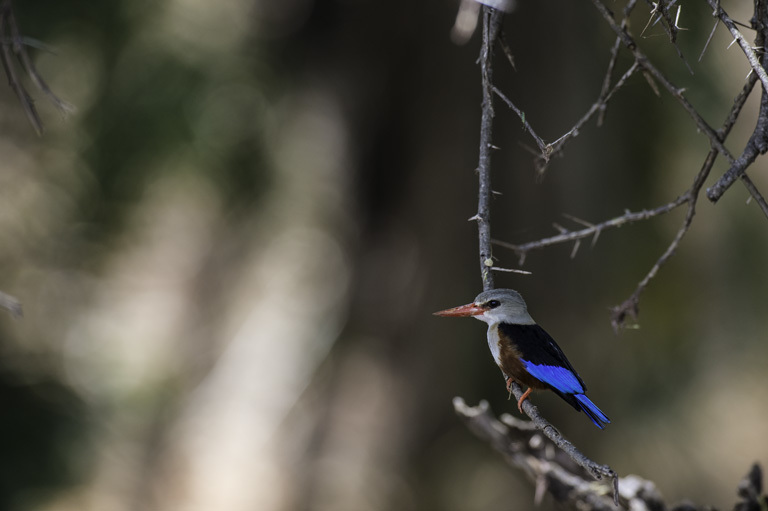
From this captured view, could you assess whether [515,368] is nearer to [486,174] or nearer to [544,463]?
[486,174]

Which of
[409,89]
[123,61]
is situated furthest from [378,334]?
[123,61]

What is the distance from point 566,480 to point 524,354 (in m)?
0.79

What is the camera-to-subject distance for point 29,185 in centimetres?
657

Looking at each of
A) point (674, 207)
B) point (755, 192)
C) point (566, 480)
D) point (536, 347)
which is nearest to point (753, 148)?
point (755, 192)

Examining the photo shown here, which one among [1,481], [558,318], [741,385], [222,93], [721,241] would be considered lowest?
[1,481]

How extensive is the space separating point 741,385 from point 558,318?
1.91 metres

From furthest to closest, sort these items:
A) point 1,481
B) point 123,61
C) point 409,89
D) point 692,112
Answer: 1. point 123,61
2. point 409,89
3. point 1,481
4. point 692,112

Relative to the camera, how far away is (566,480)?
2.68 meters

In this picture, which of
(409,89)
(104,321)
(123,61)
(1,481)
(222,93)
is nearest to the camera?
(1,481)

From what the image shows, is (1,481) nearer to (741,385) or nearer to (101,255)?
(101,255)

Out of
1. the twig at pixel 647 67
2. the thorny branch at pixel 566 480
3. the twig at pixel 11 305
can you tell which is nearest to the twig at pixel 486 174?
the twig at pixel 647 67

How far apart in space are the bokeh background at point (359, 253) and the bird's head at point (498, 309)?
2677 mm

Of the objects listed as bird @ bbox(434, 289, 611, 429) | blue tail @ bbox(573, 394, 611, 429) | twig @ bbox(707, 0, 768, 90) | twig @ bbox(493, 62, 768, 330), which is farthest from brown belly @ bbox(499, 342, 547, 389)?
twig @ bbox(707, 0, 768, 90)

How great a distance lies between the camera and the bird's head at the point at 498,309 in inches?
84.2
